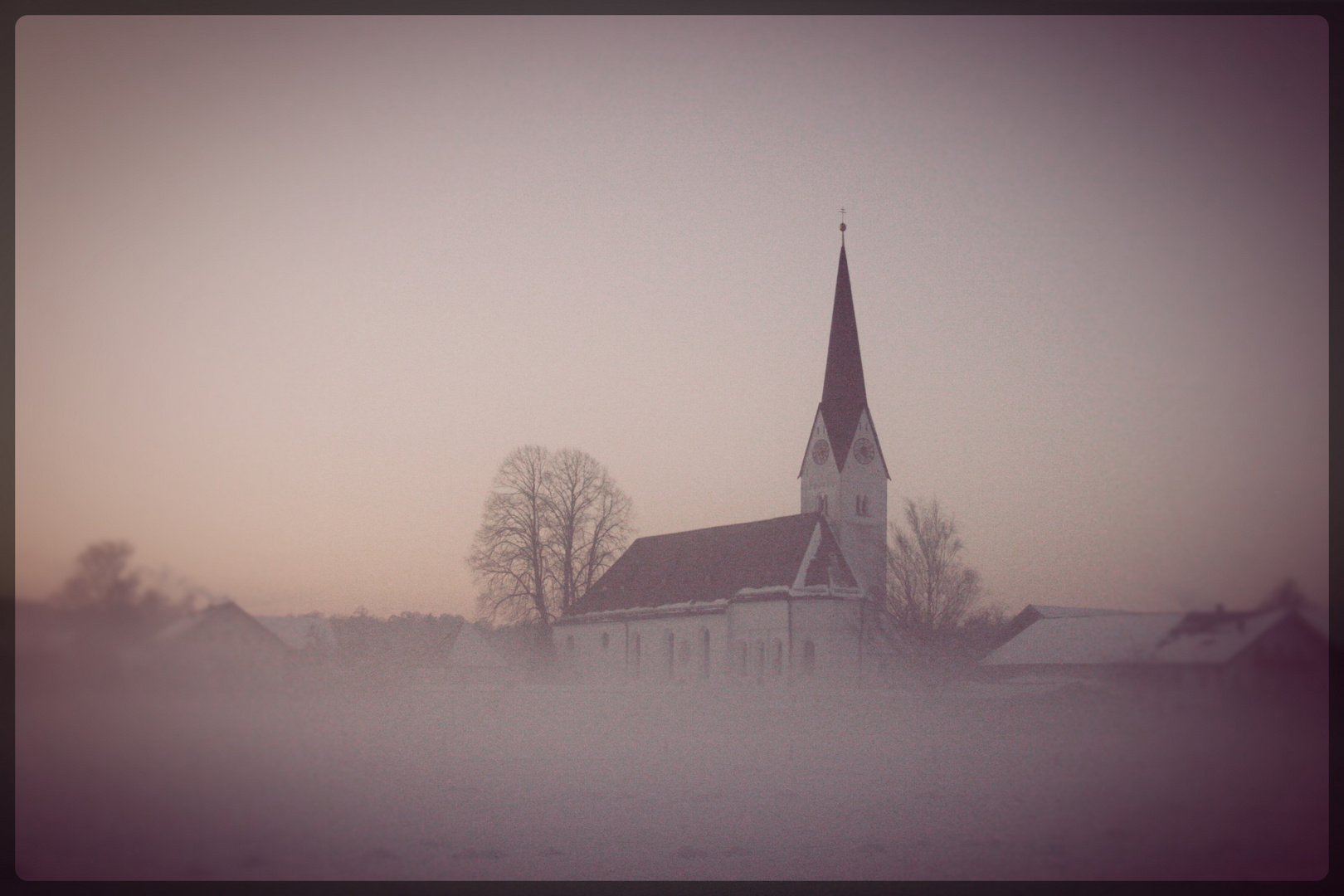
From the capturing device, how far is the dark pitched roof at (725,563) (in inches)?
1107

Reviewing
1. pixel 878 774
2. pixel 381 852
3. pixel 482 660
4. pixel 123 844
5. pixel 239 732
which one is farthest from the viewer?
pixel 482 660

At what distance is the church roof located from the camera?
17.6 meters

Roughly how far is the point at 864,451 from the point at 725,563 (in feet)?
17.6

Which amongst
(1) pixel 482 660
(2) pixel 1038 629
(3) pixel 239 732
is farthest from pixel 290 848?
(2) pixel 1038 629

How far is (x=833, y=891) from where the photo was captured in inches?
395

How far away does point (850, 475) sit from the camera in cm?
3088

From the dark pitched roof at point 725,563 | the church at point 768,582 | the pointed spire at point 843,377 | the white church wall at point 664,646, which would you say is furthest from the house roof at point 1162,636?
the dark pitched roof at point 725,563

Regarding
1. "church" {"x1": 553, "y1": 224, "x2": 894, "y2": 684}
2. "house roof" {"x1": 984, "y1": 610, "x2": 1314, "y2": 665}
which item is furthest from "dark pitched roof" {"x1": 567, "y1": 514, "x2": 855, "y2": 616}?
"house roof" {"x1": 984, "y1": 610, "x2": 1314, "y2": 665}

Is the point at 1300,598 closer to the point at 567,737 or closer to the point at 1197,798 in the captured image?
the point at 1197,798

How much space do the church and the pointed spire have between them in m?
0.05

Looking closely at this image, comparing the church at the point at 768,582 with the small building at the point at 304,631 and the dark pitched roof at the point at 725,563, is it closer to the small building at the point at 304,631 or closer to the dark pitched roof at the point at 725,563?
the dark pitched roof at the point at 725,563

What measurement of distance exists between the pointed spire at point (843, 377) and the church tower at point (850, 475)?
3 cm

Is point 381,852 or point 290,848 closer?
point 290,848

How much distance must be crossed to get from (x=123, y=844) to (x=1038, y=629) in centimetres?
1027
